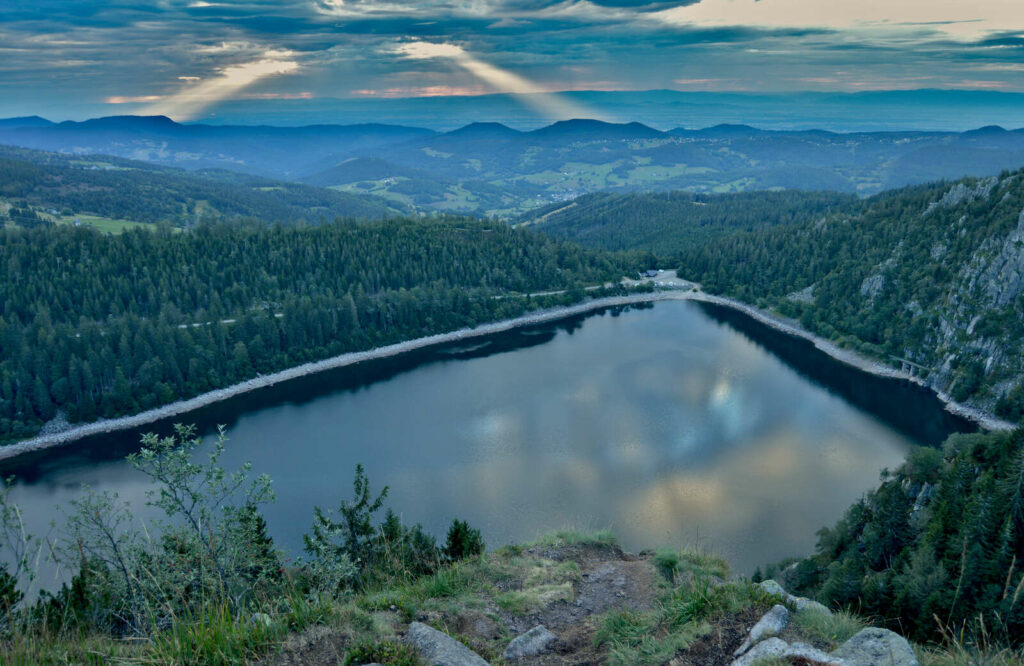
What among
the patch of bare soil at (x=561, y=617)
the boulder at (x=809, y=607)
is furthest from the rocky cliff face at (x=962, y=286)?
the boulder at (x=809, y=607)

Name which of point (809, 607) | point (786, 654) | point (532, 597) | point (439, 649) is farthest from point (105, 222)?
point (786, 654)

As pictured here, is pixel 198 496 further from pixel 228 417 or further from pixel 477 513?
pixel 228 417

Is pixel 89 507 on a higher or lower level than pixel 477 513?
higher

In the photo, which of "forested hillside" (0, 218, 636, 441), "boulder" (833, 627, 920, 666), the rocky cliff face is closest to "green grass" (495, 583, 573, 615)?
"boulder" (833, 627, 920, 666)

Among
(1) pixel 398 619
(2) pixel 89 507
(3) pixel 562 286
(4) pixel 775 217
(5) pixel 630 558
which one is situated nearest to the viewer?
(1) pixel 398 619

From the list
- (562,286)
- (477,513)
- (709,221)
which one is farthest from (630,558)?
(709,221)

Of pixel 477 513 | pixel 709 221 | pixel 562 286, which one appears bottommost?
pixel 477 513

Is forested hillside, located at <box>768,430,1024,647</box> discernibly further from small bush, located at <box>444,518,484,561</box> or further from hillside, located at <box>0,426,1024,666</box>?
small bush, located at <box>444,518,484,561</box>
